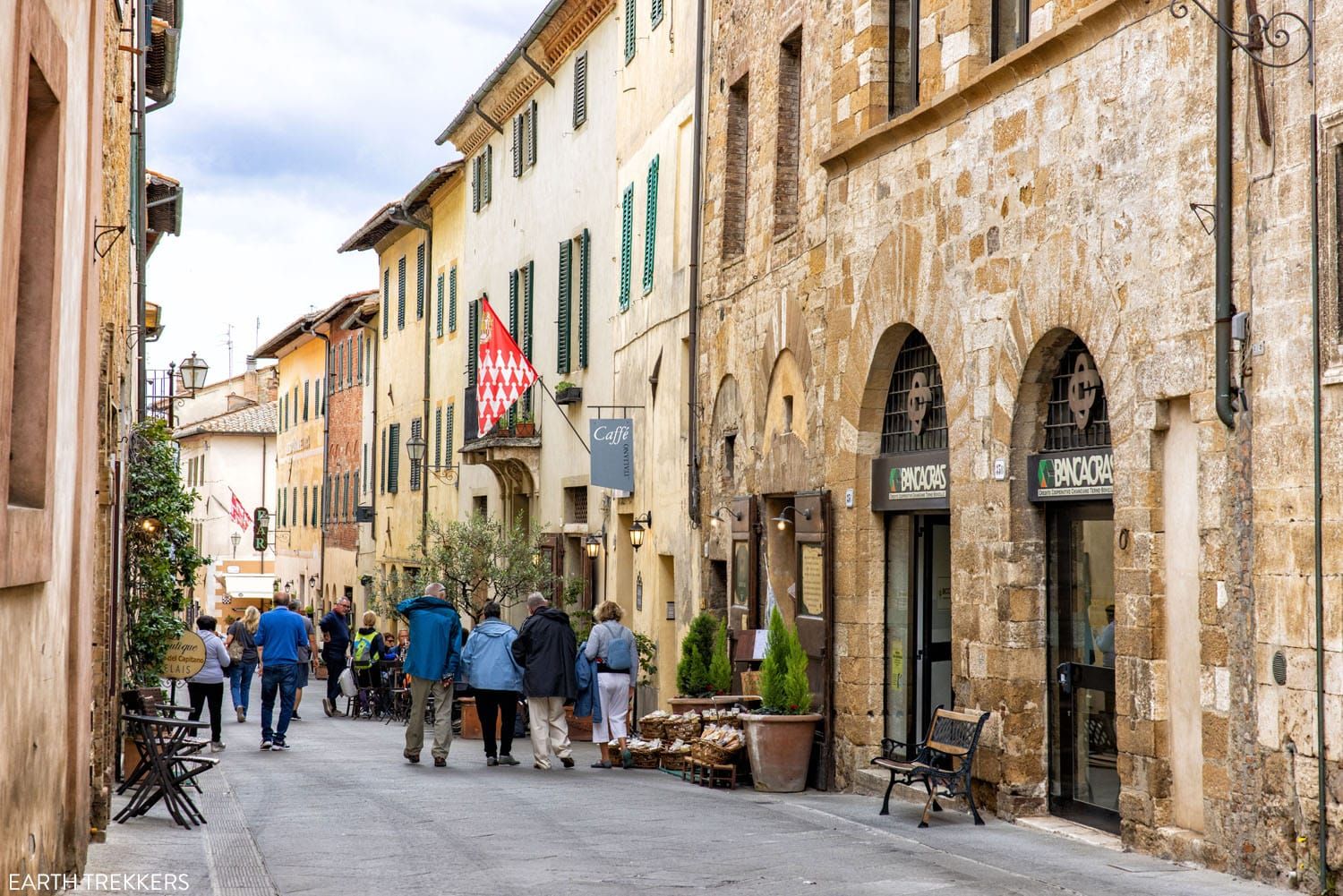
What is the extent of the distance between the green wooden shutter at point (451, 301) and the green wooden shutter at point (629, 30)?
37.2ft

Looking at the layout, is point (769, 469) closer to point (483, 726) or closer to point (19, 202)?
point (483, 726)

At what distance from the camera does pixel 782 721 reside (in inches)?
543

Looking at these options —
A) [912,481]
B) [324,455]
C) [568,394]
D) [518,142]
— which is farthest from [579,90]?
[324,455]

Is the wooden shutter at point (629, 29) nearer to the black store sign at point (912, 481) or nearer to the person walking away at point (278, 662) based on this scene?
the person walking away at point (278, 662)

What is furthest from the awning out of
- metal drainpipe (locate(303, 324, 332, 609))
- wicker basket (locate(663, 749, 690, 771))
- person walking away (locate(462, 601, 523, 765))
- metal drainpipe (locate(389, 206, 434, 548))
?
wicker basket (locate(663, 749, 690, 771))

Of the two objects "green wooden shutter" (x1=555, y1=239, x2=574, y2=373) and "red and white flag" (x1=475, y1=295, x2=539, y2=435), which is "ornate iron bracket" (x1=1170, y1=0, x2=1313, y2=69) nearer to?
"red and white flag" (x1=475, y1=295, x2=539, y2=435)

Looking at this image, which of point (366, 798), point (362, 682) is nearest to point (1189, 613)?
point (366, 798)

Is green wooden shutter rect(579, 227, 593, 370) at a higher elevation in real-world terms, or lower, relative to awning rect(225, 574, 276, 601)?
higher

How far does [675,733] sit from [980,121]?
21.1ft

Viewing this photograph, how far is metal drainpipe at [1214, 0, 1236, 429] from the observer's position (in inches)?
Answer: 357

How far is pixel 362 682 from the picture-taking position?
25.4m

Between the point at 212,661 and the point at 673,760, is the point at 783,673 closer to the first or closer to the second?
the point at 673,760

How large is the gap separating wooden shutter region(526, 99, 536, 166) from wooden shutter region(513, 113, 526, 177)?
28cm

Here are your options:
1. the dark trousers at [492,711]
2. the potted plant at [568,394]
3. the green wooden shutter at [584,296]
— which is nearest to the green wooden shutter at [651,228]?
the green wooden shutter at [584,296]
